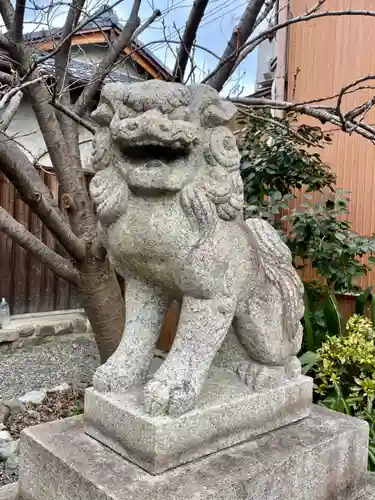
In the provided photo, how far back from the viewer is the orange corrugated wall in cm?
366

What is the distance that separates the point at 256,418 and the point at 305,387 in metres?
0.25

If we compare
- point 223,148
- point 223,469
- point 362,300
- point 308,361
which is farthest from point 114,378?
point 362,300

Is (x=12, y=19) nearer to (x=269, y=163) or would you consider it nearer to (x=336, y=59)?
(x=269, y=163)

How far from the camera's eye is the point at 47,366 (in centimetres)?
424

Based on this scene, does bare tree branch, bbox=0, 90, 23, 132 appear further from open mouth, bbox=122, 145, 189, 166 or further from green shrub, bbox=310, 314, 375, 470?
green shrub, bbox=310, 314, 375, 470

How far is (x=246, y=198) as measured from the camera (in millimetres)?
3572

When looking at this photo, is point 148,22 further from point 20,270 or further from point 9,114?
point 20,270

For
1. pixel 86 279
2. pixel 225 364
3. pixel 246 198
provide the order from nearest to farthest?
pixel 225 364
pixel 86 279
pixel 246 198

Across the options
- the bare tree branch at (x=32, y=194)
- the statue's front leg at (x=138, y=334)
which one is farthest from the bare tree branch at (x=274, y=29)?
the statue's front leg at (x=138, y=334)

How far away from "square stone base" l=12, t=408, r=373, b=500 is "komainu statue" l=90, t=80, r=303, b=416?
6.7 inches

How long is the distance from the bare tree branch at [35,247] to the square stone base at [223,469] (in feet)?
4.13

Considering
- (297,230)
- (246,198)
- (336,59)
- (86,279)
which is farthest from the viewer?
(336,59)

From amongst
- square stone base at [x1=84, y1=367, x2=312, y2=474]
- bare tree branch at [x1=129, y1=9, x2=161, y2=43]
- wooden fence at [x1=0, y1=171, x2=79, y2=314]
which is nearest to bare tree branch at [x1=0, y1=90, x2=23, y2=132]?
bare tree branch at [x1=129, y1=9, x2=161, y2=43]

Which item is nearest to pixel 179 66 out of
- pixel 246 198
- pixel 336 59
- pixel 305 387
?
pixel 246 198
